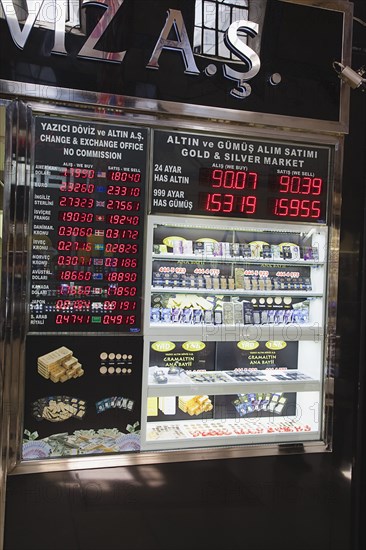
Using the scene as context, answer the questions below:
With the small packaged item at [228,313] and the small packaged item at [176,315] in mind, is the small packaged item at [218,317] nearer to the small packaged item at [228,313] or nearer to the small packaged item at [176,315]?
the small packaged item at [228,313]

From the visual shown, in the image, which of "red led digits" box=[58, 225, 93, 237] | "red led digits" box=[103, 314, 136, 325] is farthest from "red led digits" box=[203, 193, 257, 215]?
"red led digits" box=[103, 314, 136, 325]

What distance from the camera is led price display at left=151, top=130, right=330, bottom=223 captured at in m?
3.21

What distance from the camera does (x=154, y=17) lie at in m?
3.07

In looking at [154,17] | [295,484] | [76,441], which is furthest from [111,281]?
[295,484]

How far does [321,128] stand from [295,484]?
2423 mm

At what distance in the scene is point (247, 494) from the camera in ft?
10.8

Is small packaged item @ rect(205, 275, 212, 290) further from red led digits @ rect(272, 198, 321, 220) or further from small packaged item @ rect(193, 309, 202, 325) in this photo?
red led digits @ rect(272, 198, 321, 220)

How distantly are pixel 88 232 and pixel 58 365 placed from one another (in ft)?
2.71

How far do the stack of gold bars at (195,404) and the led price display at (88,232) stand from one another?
80 centimetres

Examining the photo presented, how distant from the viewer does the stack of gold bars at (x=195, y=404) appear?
3584 millimetres

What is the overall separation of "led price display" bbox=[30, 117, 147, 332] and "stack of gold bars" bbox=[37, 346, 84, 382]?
0.48 feet

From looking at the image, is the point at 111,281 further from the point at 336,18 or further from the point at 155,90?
the point at 336,18

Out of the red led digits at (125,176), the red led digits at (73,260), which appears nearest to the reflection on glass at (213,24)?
the red led digits at (125,176)

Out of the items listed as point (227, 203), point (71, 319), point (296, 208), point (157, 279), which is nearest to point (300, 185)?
point (296, 208)
